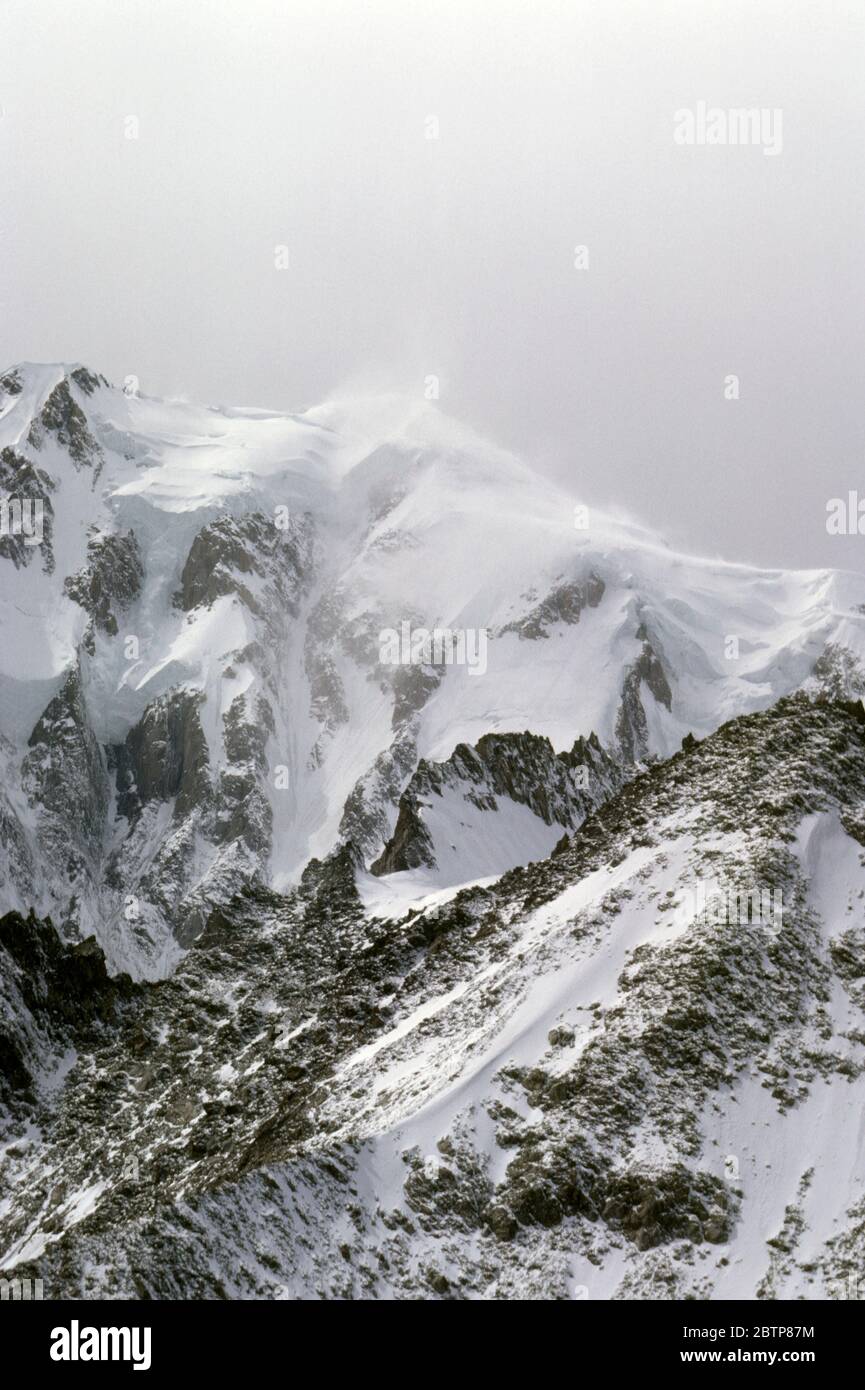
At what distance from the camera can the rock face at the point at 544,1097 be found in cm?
10606

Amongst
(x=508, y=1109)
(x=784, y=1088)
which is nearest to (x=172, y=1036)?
(x=508, y=1109)

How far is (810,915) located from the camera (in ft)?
426

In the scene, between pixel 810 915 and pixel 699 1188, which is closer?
pixel 699 1188

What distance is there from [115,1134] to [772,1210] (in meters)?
65.2

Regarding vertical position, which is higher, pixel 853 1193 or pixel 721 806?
pixel 721 806

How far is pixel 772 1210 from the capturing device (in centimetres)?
10850

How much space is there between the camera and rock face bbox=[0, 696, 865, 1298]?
106m

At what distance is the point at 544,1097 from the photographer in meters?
117
